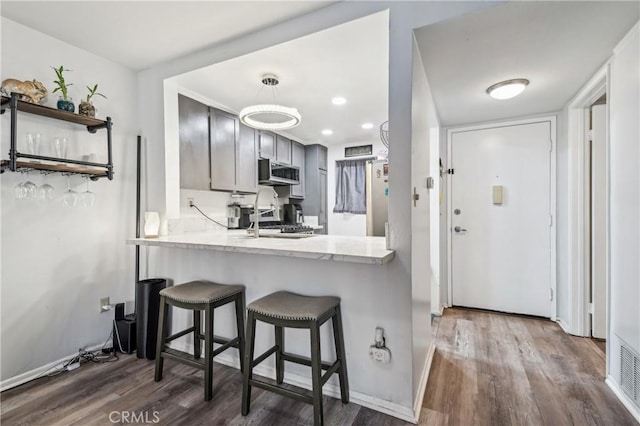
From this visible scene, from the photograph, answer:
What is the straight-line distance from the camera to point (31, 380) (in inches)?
81.9

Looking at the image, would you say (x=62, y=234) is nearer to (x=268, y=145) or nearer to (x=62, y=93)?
(x=62, y=93)

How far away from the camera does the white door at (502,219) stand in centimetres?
324

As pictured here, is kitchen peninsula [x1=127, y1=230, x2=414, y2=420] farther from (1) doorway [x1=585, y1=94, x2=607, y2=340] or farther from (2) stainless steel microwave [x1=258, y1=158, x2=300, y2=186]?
(1) doorway [x1=585, y1=94, x2=607, y2=340]

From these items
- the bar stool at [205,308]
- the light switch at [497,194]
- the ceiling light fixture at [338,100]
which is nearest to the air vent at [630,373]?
the light switch at [497,194]

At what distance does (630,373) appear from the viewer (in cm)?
176

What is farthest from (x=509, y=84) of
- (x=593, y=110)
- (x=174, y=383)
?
(x=174, y=383)

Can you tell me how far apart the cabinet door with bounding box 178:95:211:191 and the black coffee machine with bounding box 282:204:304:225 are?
191cm

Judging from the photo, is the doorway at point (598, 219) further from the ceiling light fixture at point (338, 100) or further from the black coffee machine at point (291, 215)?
the black coffee machine at point (291, 215)

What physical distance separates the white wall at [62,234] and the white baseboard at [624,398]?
3.61 m

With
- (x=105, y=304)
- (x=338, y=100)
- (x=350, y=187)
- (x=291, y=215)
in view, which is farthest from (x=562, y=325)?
(x=105, y=304)

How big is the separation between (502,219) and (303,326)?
2868 mm

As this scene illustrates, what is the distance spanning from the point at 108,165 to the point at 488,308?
13.2 ft

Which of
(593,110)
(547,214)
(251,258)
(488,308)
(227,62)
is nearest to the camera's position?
(251,258)

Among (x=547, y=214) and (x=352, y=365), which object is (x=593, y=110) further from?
(x=352, y=365)
